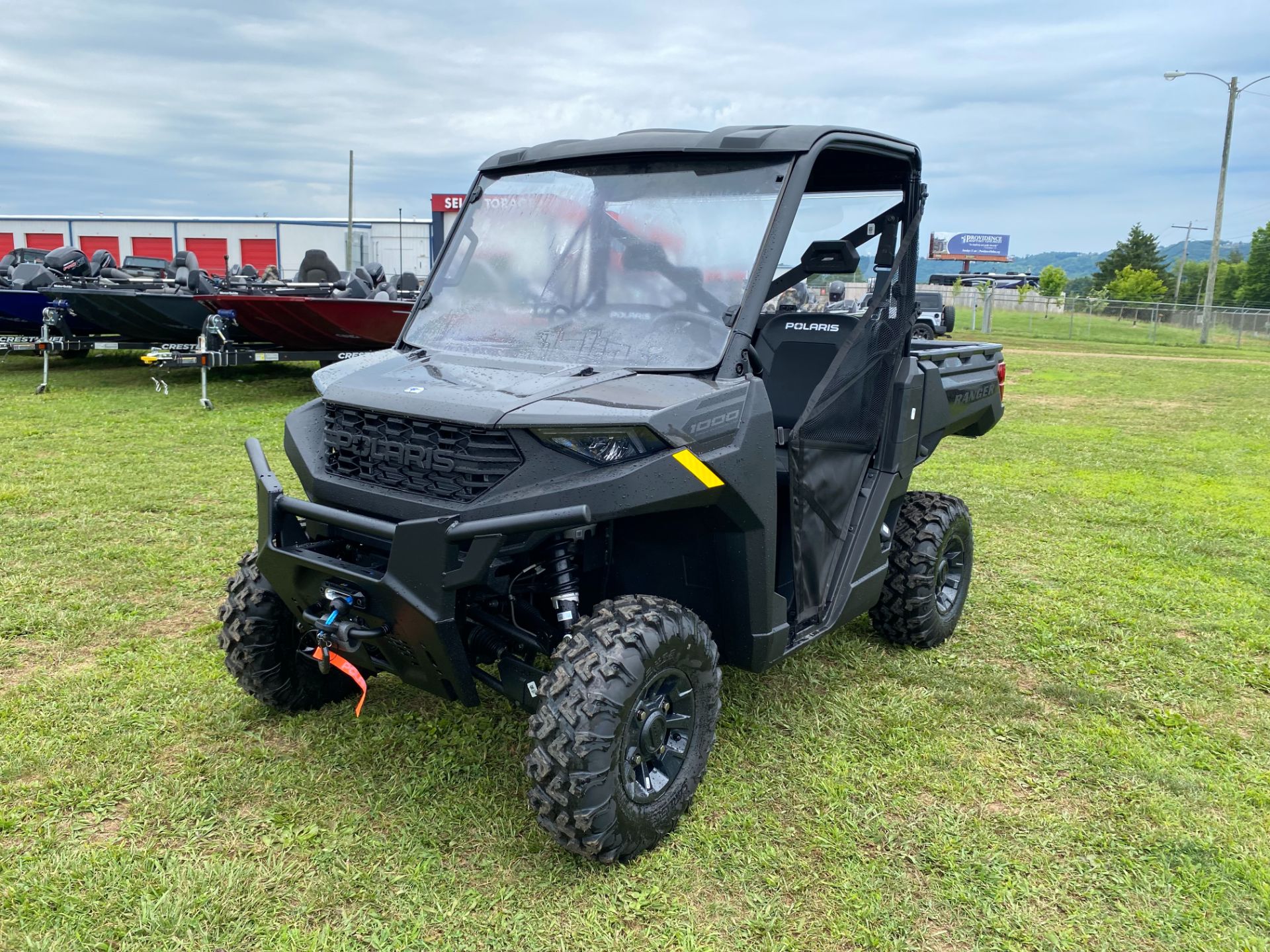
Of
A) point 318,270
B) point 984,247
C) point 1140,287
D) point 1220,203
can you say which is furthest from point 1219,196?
point 984,247

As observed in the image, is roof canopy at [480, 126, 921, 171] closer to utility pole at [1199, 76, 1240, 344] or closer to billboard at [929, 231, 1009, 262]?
utility pole at [1199, 76, 1240, 344]

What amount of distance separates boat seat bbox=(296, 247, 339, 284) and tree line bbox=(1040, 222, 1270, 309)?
59646mm

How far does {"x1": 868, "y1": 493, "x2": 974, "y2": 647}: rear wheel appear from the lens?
4.54 m

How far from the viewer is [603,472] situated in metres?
2.82

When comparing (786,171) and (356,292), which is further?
(356,292)

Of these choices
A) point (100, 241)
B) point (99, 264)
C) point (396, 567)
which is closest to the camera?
point (396, 567)

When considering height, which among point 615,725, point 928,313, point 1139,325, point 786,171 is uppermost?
point 786,171

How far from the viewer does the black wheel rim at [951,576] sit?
4.84 m

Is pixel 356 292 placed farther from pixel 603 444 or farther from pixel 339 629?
pixel 603 444

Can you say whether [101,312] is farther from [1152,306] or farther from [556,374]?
[1152,306]

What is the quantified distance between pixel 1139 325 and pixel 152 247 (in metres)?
51.8

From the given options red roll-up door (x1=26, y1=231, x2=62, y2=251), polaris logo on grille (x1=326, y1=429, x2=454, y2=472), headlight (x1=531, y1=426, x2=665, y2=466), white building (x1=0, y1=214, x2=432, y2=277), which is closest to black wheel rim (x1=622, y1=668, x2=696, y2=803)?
headlight (x1=531, y1=426, x2=665, y2=466)

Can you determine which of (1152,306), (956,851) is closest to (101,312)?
(956,851)

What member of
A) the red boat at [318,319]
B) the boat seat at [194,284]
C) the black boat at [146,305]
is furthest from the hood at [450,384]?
the boat seat at [194,284]
